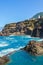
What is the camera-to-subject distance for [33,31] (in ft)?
384

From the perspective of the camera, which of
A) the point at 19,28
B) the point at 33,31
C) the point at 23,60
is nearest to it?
the point at 23,60

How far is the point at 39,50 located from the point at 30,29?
8225 centimetres

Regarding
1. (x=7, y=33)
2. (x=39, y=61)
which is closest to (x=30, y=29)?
(x=7, y=33)

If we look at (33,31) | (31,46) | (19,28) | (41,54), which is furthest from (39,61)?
(19,28)

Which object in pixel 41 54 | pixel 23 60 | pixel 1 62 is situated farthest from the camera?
pixel 41 54

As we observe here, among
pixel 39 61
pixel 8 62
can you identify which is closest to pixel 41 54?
pixel 39 61

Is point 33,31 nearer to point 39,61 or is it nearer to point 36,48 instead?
point 36,48

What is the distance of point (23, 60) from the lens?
35.7 metres

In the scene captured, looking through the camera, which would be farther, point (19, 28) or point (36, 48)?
point (19, 28)

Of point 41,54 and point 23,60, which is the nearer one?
point 23,60

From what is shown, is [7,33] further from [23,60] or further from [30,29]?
[23,60]

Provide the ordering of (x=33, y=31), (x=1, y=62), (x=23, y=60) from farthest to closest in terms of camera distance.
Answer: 1. (x=33, y=31)
2. (x=23, y=60)
3. (x=1, y=62)

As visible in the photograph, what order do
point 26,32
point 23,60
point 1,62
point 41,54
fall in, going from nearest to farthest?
point 1,62
point 23,60
point 41,54
point 26,32

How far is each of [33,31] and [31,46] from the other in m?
74.5
